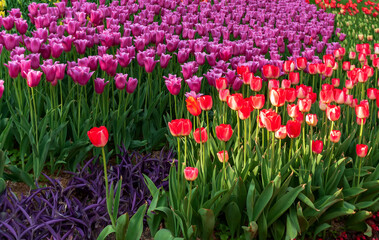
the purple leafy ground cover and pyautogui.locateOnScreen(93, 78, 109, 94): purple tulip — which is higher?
pyautogui.locateOnScreen(93, 78, 109, 94): purple tulip

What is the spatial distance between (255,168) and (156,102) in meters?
1.35

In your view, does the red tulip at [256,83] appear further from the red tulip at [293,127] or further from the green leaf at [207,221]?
the green leaf at [207,221]

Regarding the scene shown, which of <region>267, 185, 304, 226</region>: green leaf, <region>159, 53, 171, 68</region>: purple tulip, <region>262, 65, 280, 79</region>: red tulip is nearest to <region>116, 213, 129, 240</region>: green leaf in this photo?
<region>267, 185, 304, 226</region>: green leaf

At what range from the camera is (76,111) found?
365 centimetres

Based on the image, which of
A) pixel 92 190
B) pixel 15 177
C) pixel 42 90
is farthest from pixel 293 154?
pixel 42 90

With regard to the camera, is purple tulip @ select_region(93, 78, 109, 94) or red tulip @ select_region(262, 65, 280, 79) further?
red tulip @ select_region(262, 65, 280, 79)

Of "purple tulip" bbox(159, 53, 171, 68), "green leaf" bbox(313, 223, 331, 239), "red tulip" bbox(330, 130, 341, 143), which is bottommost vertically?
"green leaf" bbox(313, 223, 331, 239)

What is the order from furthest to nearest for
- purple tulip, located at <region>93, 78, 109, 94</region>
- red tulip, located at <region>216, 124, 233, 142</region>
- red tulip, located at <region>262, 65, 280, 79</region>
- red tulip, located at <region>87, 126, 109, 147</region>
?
red tulip, located at <region>262, 65, 280, 79</region>, purple tulip, located at <region>93, 78, 109, 94</region>, red tulip, located at <region>216, 124, 233, 142</region>, red tulip, located at <region>87, 126, 109, 147</region>

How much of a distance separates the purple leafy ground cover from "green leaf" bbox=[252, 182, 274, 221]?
744 mm

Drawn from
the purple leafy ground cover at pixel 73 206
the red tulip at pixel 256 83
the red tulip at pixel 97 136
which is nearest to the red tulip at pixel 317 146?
the red tulip at pixel 256 83

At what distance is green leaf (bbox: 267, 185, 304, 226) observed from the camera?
267 centimetres

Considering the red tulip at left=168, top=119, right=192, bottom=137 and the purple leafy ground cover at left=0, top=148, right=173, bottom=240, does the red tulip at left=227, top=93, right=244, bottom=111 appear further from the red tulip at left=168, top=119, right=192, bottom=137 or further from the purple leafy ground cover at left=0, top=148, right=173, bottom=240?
the purple leafy ground cover at left=0, top=148, right=173, bottom=240

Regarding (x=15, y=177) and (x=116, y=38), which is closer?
(x=15, y=177)

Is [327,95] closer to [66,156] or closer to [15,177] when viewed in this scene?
[66,156]
